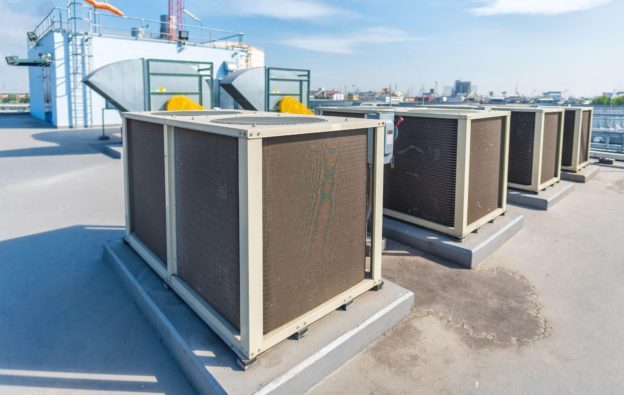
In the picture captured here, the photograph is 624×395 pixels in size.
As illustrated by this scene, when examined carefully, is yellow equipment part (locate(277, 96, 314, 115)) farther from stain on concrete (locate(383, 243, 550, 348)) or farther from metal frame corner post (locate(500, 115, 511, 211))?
stain on concrete (locate(383, 243, 550, 348))

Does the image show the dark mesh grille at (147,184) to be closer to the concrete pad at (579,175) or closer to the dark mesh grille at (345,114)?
the dark mesh grille at (345,114)

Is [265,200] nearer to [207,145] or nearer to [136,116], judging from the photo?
[207,145]

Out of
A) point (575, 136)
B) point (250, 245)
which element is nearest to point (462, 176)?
point (250, 245)

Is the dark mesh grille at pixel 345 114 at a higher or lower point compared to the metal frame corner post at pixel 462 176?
higher

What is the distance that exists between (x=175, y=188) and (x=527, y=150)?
5125 mm

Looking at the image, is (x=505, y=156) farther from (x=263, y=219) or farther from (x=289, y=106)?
(x=289, y=106)

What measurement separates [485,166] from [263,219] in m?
3.04

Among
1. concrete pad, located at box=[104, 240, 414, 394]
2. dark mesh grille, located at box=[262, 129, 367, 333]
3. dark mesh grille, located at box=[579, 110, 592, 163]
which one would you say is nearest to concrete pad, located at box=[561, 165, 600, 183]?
dark mesh grille, located at box=[579, 110, 592, 163]

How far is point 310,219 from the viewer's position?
8.56ft

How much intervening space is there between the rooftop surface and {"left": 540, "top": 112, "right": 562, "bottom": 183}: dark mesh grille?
1.28m

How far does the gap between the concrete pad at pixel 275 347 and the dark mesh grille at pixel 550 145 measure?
4.37 meters

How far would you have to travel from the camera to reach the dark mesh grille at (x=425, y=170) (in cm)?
432

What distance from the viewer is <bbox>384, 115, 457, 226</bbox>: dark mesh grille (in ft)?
14.2

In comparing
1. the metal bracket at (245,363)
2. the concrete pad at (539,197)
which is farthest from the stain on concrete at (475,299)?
the concrete pad at (539,197)
